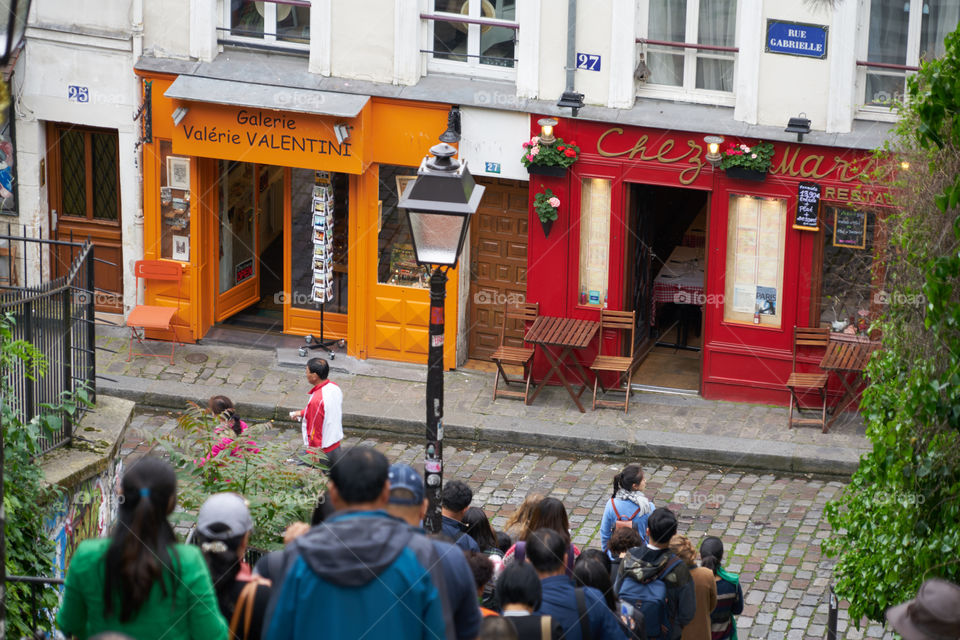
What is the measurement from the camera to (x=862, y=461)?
Answer: 9727 mm

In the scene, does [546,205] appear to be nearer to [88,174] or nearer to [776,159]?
[776,159]

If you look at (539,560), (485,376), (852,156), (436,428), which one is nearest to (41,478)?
(436,428)

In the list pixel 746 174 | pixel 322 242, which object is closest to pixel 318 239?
pixel 322 242

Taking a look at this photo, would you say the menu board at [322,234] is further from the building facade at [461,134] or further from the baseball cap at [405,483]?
the baseball cap at [405,483]

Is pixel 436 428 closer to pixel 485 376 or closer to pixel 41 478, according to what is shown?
pixel 41 478

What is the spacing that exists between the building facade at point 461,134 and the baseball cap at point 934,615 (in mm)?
9834

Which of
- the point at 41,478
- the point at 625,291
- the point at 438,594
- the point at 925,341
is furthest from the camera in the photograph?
the point at 625,291

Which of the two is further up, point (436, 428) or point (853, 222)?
point (853, 222)

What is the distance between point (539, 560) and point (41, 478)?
12.1ft

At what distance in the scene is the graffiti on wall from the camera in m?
9.83

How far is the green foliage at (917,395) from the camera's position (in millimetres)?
7922

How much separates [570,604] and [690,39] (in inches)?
401

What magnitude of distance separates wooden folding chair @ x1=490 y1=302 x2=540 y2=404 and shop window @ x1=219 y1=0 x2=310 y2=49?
3913mm

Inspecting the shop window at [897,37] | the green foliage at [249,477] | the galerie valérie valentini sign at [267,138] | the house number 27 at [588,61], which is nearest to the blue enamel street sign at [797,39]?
the shop window at [897,37]
